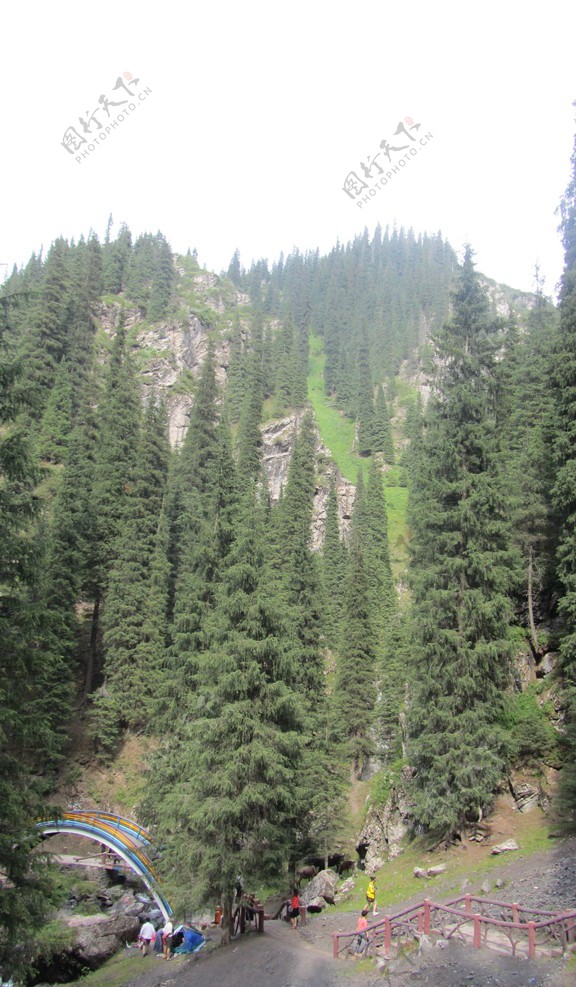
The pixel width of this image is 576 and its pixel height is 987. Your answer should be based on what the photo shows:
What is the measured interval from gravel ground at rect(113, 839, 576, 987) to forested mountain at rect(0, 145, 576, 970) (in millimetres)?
1798

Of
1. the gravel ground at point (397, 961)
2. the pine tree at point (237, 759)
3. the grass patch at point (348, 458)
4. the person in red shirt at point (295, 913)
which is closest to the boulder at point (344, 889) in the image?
the gravel ground at point (397, 961)

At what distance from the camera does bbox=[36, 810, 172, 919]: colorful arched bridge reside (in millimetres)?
27047

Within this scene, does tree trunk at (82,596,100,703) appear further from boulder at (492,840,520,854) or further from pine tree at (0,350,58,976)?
pine tree at (0,350,58,976)

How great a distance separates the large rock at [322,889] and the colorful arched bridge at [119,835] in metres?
6.54

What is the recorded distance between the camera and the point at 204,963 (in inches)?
658

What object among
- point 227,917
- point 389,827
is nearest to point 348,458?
point 389,827

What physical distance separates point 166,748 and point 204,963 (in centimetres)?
927

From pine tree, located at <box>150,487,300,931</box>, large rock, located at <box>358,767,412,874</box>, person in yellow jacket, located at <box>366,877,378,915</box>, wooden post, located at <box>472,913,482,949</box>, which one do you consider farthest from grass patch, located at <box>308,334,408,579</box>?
wooden post, located at <box>472,913,482,949</box>

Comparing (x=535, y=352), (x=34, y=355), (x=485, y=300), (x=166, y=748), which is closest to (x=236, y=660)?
(x=166, y=748)

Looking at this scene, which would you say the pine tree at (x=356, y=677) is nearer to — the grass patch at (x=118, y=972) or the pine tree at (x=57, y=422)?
the grass patch at (x=118, y=972)

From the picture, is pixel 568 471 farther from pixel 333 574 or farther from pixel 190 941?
pixel 333 574

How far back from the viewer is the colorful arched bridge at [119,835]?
88.7 feet

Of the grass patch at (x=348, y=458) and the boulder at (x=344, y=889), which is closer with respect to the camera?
the boulder at (x=344, y=889)

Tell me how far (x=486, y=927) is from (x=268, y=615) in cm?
1022
